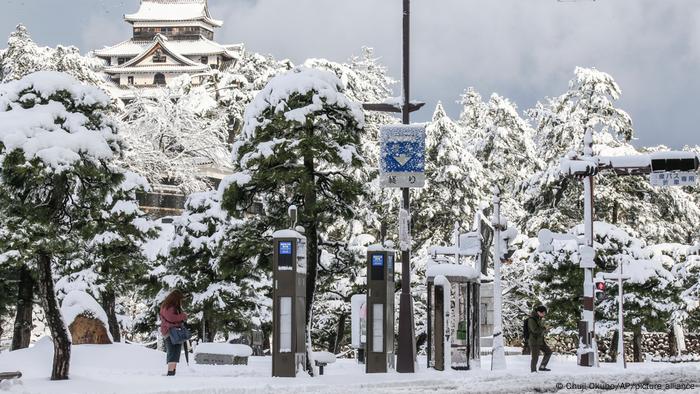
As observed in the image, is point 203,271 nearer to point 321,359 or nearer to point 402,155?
point 321,359

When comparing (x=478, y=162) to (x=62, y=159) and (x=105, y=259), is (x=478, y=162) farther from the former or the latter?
(x=62, y=159)

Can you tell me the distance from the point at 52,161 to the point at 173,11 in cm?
10515

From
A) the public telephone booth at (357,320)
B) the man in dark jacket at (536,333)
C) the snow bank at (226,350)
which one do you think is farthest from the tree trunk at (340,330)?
the man in dark jacket at (536,333)

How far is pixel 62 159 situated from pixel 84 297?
31.6 feet

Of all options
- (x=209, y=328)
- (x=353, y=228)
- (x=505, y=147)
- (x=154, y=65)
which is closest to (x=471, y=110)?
(x=505, y=147)

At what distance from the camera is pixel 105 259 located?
31031 mm

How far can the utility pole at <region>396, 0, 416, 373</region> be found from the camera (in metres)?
21.3

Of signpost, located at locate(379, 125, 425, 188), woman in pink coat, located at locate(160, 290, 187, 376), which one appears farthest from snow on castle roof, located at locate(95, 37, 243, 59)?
woman in pink coat, located at locate(160, 290, 187, 376)

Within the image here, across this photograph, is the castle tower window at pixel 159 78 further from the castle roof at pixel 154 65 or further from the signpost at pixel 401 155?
the signpost at pixel 401 155

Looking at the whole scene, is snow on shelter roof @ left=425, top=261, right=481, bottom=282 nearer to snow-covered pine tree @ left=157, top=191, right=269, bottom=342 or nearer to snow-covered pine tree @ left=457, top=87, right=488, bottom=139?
snow-covered pine tree @ left=157, top=191, right=269, bottom=342

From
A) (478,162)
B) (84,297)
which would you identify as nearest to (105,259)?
(84,297)

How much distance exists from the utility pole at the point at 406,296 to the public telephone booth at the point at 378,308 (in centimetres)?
40

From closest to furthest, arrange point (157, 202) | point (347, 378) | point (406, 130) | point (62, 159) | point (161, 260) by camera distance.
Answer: point (62, 159) < point (347, 378) < point (406, 130) < point (161, 260) < point (157, 202)

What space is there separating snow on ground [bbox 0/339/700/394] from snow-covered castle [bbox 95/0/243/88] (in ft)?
241
